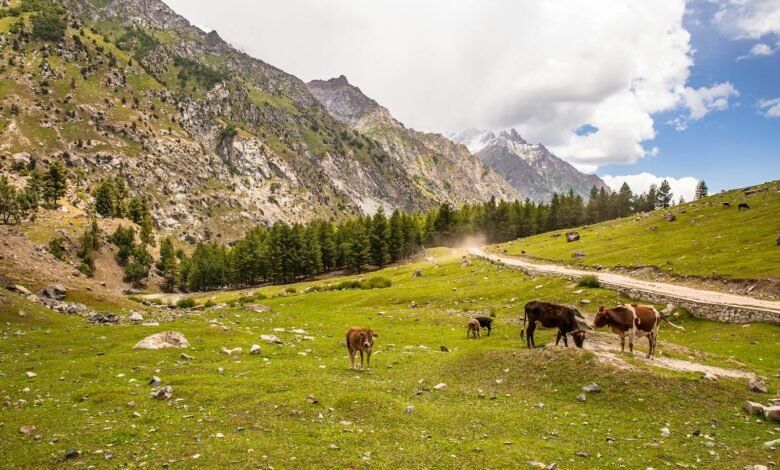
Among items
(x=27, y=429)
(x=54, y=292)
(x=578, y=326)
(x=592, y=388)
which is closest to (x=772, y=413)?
(x=592, y=388)

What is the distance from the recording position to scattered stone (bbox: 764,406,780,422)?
1442cm

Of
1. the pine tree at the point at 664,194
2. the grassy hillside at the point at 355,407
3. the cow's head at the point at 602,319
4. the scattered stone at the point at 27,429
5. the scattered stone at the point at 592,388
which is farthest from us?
the pine tree at the point at 664,194

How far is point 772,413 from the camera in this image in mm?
14547

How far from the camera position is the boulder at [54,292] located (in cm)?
3831

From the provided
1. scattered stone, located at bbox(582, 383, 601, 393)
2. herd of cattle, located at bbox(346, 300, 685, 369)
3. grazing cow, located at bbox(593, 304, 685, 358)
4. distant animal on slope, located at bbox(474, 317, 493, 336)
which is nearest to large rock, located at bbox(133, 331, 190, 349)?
herd of cattle, located at bbox(346, 300, 685, 369)

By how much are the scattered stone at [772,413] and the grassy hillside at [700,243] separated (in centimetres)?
3699

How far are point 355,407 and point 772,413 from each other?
50.7 ft

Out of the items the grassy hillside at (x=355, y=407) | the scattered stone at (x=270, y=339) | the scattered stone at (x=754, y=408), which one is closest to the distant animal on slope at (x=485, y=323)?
the grassy hillside at (x=355, y=407)

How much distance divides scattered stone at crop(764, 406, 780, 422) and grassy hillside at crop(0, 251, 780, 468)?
17.2 inches

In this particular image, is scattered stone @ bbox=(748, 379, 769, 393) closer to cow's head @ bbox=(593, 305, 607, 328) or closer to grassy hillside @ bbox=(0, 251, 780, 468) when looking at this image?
grassy hillside @ bbox=(0, 251, 780, 468)

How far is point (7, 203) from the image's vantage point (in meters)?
137

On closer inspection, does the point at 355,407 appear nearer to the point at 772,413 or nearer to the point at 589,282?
the point at 772,413

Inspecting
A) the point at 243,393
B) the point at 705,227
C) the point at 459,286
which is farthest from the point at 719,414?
the point at 705,227

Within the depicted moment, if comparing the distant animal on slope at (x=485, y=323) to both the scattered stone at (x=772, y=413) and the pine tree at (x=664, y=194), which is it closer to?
the scattered stone at (x=772, y=413)
